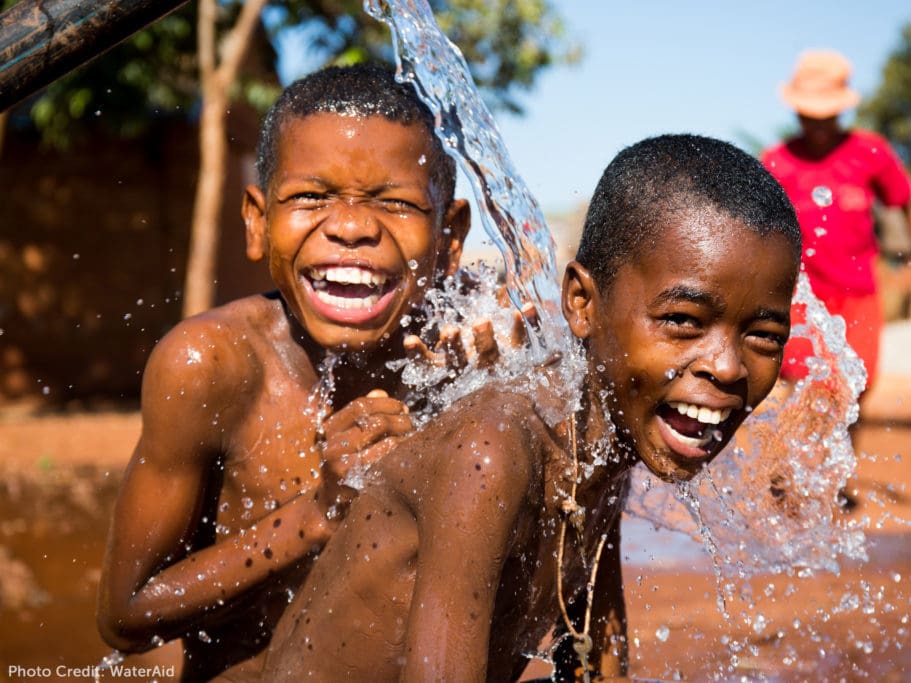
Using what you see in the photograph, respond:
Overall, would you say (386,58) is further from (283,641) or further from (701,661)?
(283,641)

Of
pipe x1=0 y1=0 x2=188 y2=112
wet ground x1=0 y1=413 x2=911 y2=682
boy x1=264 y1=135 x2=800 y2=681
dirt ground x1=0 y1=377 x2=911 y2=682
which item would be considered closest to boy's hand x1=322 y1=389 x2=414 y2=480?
boy x1=264 y1=135 x2=800 y2=681

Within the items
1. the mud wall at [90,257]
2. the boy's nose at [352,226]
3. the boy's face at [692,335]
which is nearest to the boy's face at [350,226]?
the boy's nose at [352,226]

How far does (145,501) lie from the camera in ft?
8.76

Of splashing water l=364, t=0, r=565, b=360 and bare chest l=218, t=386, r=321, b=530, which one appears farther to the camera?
splashing water l=364, t=0, r=565, b=360

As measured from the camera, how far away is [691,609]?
418cm

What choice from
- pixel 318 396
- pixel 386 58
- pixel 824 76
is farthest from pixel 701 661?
pixel 386 58

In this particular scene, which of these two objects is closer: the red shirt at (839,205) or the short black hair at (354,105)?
the short black hair at (354,105)

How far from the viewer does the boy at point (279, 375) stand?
265cm

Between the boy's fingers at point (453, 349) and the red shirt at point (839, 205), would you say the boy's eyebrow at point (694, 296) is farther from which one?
the red shirt at point (839, 205)

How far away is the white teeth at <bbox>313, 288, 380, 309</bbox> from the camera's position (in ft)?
9.06

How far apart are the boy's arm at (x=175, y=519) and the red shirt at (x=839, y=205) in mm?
3783

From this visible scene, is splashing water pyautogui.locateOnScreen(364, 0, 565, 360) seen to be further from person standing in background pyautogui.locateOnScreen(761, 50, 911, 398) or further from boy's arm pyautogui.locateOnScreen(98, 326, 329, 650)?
person standing in background pyautogui.locateOnScreen(761, 50, 911, 398)

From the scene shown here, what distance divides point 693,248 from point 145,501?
1394 mm

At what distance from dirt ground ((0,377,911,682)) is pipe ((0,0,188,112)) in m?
2.11
